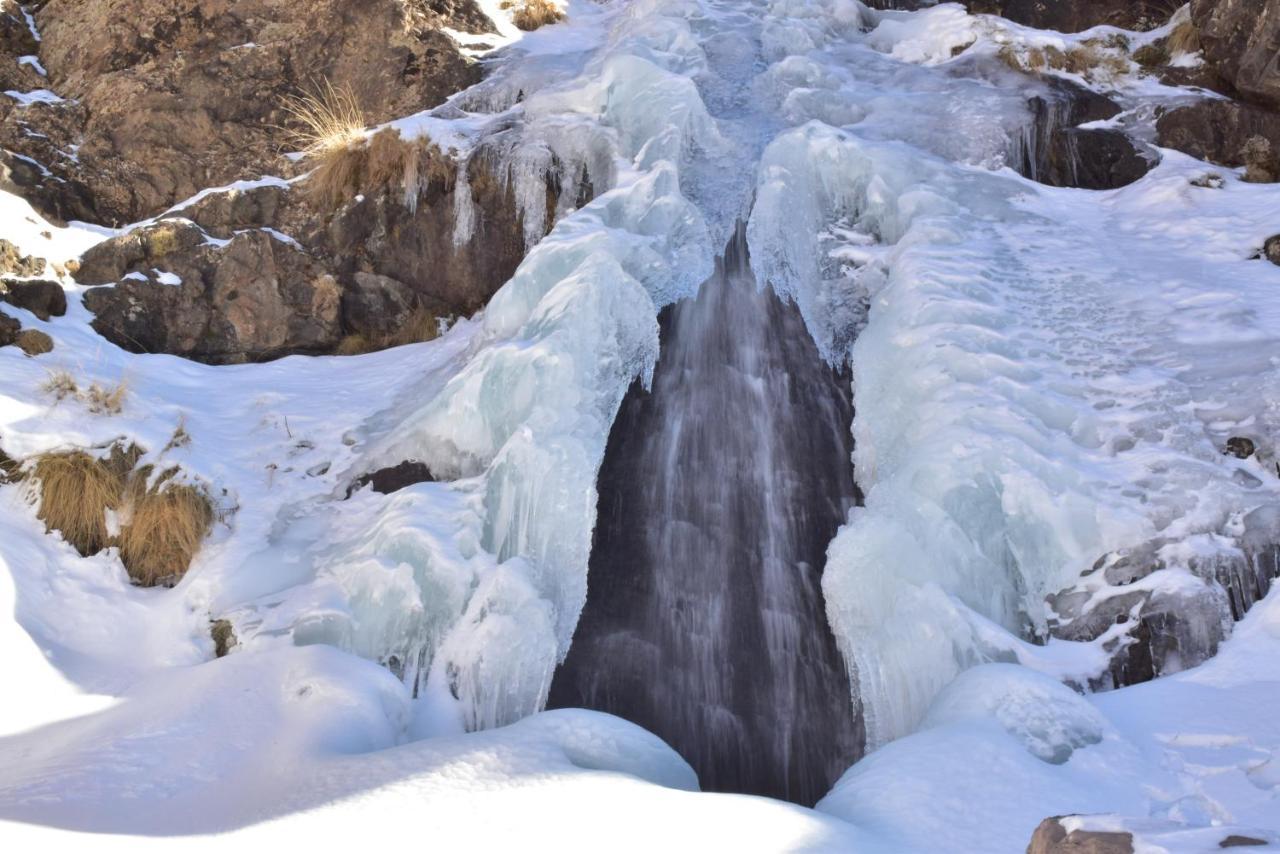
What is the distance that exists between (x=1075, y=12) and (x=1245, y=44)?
200cm

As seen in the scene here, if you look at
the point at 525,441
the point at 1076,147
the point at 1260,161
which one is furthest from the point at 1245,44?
the point at 525,441

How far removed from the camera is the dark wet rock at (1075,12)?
8523 mm

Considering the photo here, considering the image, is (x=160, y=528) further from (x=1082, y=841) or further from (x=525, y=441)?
(x=1082, y=841)

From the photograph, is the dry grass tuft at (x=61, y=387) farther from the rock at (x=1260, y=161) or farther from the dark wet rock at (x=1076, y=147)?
the rock at (x=1260, y=161)

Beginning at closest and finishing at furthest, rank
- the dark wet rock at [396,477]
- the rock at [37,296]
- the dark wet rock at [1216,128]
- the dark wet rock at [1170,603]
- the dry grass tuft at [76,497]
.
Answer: the dark wet rock at [1170,603] < the dry grass tuft at [76,497] < the dark wet rock at [396,477] < the rock at [37,296] < the dark wet rock at [1216,128]

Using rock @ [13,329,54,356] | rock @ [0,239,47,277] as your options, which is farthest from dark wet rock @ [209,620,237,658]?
rock @ [0,239,47,277]

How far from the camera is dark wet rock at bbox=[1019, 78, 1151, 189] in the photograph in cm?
716

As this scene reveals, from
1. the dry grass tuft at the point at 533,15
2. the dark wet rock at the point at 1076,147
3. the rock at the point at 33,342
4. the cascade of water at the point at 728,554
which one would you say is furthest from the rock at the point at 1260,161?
the rock at the point at 33,342

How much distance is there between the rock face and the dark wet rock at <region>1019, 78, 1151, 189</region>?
15.2ft

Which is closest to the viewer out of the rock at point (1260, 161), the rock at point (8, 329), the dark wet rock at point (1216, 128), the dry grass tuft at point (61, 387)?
the dry grass tuft at point (61, 387)

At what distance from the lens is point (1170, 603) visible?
4141mm

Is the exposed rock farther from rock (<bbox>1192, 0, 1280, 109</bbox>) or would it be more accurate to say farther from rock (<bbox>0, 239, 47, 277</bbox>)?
rock (<bbox>1192, 0, 1280, 109</bbox>)

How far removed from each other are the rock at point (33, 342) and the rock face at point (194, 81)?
5.32 feet

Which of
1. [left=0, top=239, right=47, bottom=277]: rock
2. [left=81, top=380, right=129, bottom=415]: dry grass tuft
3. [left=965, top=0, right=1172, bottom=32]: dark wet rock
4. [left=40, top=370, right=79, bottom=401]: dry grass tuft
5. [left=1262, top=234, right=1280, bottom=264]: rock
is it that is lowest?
[left=81, top=380, right=129, bottom=415]: dry grass tuft
